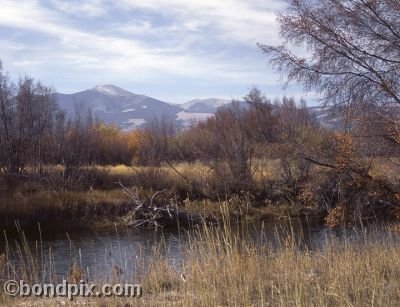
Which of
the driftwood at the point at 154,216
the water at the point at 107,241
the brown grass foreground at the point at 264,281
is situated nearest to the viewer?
the brown grass foreground at the point at 264,281

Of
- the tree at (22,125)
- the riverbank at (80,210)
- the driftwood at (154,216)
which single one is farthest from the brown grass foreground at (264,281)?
the tree at (22,125)

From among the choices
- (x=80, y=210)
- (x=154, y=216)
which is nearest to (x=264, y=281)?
(x=154, y=216)

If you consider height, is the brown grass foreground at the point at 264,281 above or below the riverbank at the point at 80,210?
above

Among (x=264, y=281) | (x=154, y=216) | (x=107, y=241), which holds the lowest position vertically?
(x=107, y=241)

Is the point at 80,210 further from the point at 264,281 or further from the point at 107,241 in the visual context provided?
the point at 264,281

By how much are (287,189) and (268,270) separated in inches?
919

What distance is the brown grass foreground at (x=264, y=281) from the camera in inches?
243

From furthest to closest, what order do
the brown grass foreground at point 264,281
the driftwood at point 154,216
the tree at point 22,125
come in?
the tree at point 22,125 → the driftwood at point 154,216 → the brown grass foreground at point 264,281

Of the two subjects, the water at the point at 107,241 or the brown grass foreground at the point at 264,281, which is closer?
the brown grass foreground at the point at 264,281

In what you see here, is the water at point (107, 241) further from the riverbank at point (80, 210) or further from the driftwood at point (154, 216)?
the riverbank at point (80, 210)

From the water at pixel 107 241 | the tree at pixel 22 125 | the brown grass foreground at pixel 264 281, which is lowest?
the water at pixel 107 241

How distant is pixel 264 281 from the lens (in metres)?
7.57

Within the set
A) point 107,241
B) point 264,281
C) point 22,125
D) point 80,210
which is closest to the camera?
point 264,281

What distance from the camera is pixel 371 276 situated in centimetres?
714
